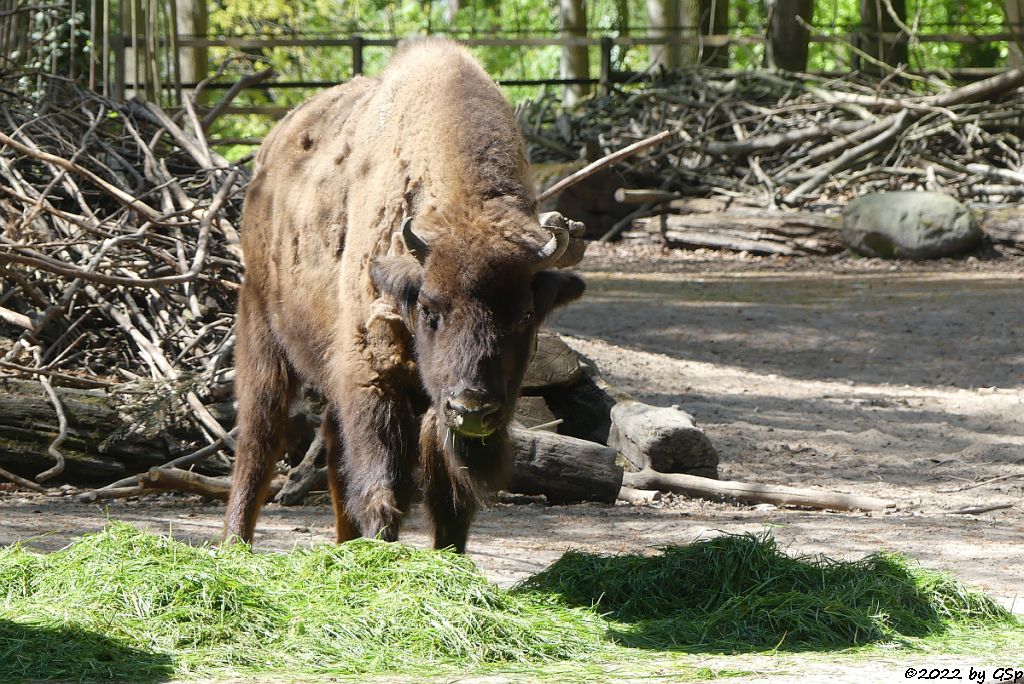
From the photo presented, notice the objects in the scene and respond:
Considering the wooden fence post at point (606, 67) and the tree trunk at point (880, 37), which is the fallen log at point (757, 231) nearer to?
the wooden fence post at point (606, 67)

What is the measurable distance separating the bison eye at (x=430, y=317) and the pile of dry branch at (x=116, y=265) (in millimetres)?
2890

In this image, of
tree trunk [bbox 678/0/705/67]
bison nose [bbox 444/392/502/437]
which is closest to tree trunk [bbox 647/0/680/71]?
tree trunk [bbox 678/0/705/67]

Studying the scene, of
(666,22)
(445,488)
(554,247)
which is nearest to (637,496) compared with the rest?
(445,488)

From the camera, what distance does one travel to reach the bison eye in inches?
181

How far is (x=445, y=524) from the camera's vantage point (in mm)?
5066

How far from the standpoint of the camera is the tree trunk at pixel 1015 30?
63.6 feet

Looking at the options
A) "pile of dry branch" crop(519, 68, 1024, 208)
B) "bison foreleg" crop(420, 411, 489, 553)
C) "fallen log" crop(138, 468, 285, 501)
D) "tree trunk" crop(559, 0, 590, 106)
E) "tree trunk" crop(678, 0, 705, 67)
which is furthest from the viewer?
"tree trunk" crop(559, 0, 590, 106)

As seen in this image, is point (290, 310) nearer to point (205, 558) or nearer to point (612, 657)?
point (205, 558)

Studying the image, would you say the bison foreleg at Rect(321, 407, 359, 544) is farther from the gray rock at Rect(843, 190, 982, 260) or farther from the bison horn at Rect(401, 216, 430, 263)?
the gray rock at Rect(843, 190, 982, 260)

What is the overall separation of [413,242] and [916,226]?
12401 millimetres

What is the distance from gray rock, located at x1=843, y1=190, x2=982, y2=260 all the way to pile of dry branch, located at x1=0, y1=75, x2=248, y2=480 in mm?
9305

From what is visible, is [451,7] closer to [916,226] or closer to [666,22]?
[666,22]

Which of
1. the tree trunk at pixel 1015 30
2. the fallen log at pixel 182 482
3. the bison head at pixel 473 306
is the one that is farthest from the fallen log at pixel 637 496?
the tree trunk at pixel 1015 30

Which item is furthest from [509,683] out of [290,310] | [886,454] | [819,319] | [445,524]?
[819,319]
